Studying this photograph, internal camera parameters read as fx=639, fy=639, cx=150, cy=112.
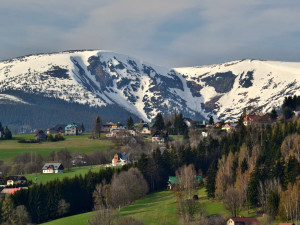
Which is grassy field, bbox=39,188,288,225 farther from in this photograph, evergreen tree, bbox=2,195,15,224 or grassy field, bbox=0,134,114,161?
grassy field, bbox=0,134,114,161

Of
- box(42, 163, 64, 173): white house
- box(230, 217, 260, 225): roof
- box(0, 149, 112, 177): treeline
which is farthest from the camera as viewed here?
box(0, 149, 112, 177): treeline

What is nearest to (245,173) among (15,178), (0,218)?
(0,218)

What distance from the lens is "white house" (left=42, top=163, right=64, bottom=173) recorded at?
142 m

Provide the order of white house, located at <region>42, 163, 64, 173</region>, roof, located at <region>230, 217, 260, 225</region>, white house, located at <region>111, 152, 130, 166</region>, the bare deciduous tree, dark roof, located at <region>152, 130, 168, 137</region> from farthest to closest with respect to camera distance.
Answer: dark roof, located at <region>152, 130, 168, 137</region>
white house, located at <region>111, 152, 130, 166</region>
white house, located at <region>42, 163, 64, 173</region>
the bare deciduous tree
roof, located at <region>230, 217, 260, 225</region>

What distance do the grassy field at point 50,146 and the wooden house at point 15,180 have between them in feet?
85.8

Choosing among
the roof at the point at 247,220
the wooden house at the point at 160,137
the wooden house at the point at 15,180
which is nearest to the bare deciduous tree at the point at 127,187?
the wooden house at the point at 15,180

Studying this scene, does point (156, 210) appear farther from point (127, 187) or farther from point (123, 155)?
point (123, 155)

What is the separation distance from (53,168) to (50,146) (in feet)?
106

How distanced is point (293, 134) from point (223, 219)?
106 ft

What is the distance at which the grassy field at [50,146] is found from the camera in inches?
6394

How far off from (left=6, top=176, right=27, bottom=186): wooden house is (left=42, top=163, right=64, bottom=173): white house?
14236 millimetres

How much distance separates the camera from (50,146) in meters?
175

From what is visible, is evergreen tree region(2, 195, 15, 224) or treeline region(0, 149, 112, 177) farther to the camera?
treeline region(0, 149, 112, 177)

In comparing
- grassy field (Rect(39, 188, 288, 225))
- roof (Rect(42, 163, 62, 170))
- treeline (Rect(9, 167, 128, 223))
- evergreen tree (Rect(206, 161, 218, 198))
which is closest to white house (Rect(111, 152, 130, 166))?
roof (Rect(42, 163, 62, 170))
